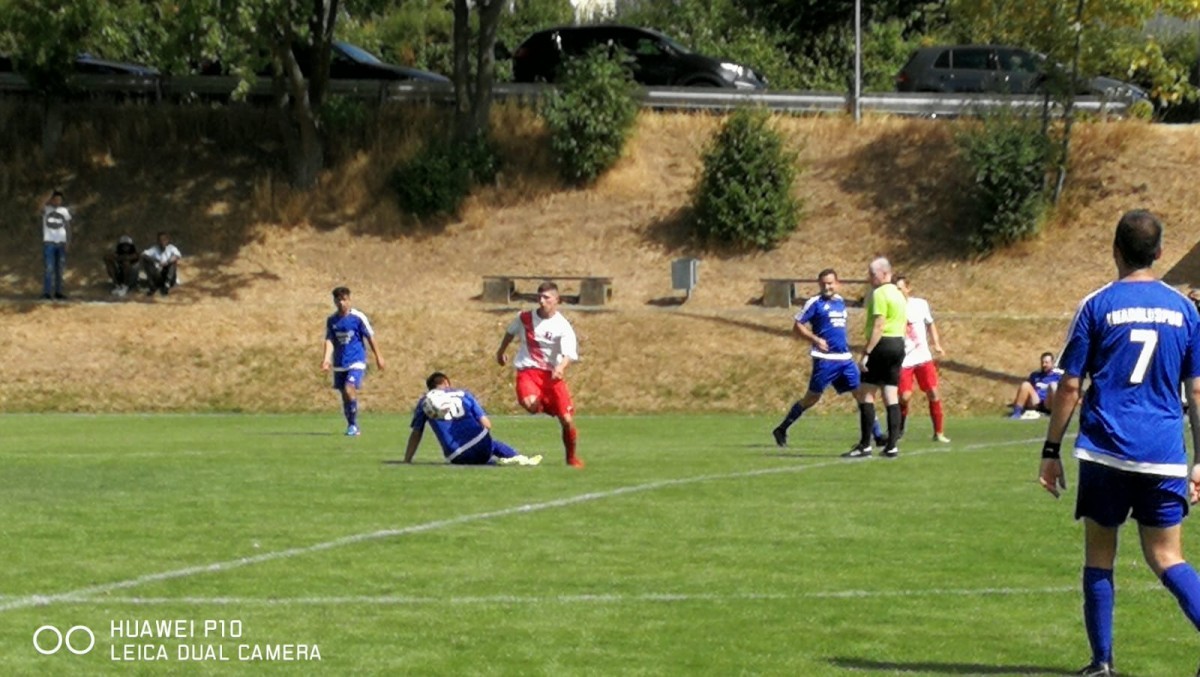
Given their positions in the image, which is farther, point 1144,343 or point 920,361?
point 920,361

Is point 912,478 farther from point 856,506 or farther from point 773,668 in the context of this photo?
point 773,668

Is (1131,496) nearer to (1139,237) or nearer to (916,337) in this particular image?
(1139,237)

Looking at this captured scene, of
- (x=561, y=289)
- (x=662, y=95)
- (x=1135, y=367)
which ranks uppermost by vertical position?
(x=662, y=95)

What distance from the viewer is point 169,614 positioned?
35.1 feet

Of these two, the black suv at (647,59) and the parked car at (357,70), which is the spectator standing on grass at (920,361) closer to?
the black suv at (647,59)

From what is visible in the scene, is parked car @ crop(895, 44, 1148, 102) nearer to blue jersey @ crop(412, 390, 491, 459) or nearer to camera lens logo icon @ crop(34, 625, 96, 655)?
blue jersey @ crop(412, 390, 491, 459)

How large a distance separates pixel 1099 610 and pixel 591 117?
34.9m

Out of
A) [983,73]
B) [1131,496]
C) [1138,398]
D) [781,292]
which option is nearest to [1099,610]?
[1131,496]

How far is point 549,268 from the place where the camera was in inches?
1609

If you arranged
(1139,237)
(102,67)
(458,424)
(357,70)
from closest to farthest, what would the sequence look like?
1. (1139,237)
2. (458,424)
3. (102,67)
4. (357,70)

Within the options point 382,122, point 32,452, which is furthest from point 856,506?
point 382,122

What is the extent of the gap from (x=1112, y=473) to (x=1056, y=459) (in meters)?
0.39

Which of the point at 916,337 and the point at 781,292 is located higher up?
the point at 916,337

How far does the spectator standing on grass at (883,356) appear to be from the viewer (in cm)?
2006
